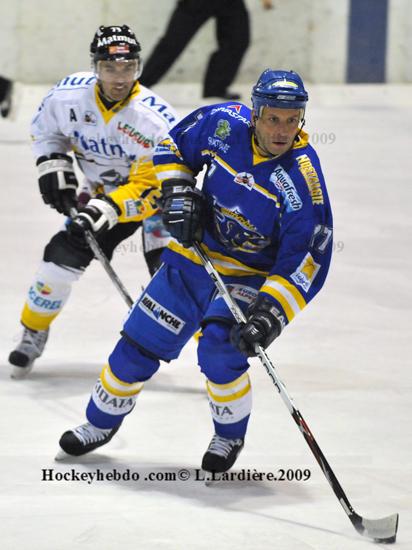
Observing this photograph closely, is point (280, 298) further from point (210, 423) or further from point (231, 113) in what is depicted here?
point (210, 423)

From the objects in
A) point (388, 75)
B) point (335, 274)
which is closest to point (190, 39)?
point (388, 75)

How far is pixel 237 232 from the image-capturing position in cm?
450

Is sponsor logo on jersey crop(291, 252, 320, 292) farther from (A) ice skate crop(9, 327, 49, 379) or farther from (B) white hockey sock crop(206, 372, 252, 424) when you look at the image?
(A) ice skate crop(9, 327, 49, 379)

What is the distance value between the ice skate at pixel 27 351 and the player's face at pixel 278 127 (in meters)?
1.74

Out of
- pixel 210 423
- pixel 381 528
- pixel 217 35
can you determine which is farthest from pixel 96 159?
pixel 217 35

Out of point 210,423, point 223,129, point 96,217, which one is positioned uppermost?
point 223,129

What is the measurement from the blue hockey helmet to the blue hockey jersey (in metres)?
0.14

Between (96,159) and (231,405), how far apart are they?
1.46m

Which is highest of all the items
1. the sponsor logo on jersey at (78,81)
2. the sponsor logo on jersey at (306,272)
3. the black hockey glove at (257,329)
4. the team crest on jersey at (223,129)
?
the team crest on jersey at (223,129)

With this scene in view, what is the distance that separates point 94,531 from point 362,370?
2.09 meters

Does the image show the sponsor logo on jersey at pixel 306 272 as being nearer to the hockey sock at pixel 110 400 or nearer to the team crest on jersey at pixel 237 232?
the team crest on jersey at pixel 237 232

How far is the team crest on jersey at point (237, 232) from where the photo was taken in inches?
176

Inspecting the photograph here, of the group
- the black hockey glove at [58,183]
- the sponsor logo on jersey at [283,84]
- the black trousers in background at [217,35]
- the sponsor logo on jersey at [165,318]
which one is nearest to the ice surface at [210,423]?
the sponsor logo on jersey at [165,318]

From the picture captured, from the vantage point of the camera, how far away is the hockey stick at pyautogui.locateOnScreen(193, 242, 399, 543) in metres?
4.05
